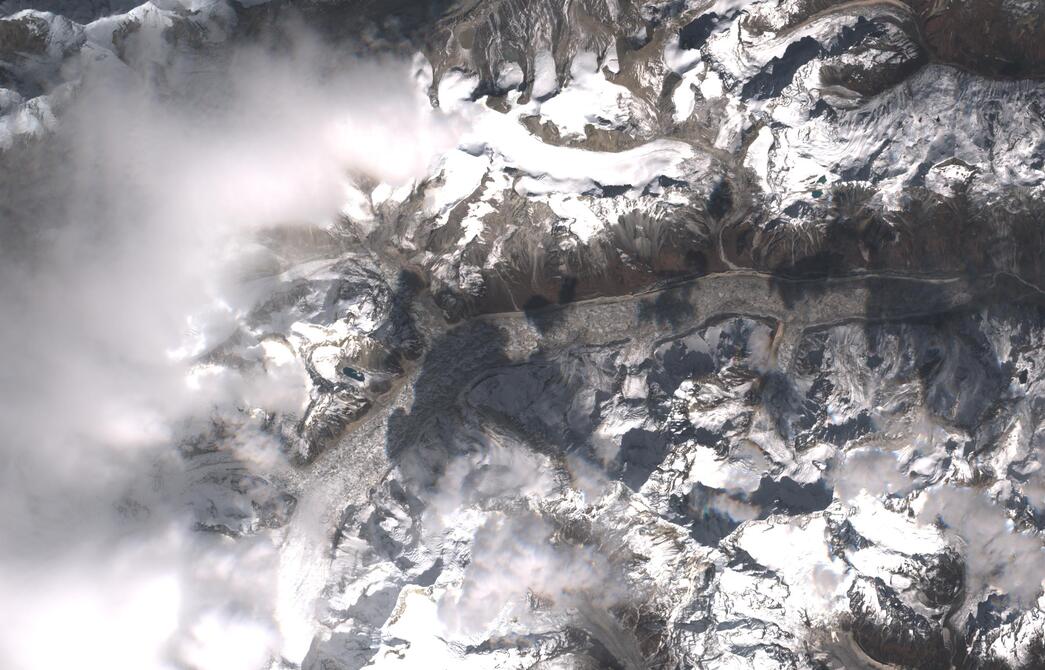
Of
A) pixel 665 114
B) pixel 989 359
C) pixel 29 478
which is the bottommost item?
pixel 989 359

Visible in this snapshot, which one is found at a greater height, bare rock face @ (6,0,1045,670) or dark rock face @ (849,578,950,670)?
bare rock face @ (6,0,1045,670)

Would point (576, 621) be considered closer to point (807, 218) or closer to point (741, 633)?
point (741, 633)

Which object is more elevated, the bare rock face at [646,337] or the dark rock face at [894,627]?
the bare rock face at [646,337]

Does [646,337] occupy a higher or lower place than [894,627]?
higher

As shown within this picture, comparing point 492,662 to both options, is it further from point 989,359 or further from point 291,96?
point 291,96

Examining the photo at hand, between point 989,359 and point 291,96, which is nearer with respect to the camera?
point 989,359

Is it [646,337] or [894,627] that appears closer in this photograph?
[894,627]

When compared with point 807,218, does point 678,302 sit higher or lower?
lower

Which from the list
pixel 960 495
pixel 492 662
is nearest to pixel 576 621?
pixel 492 662
